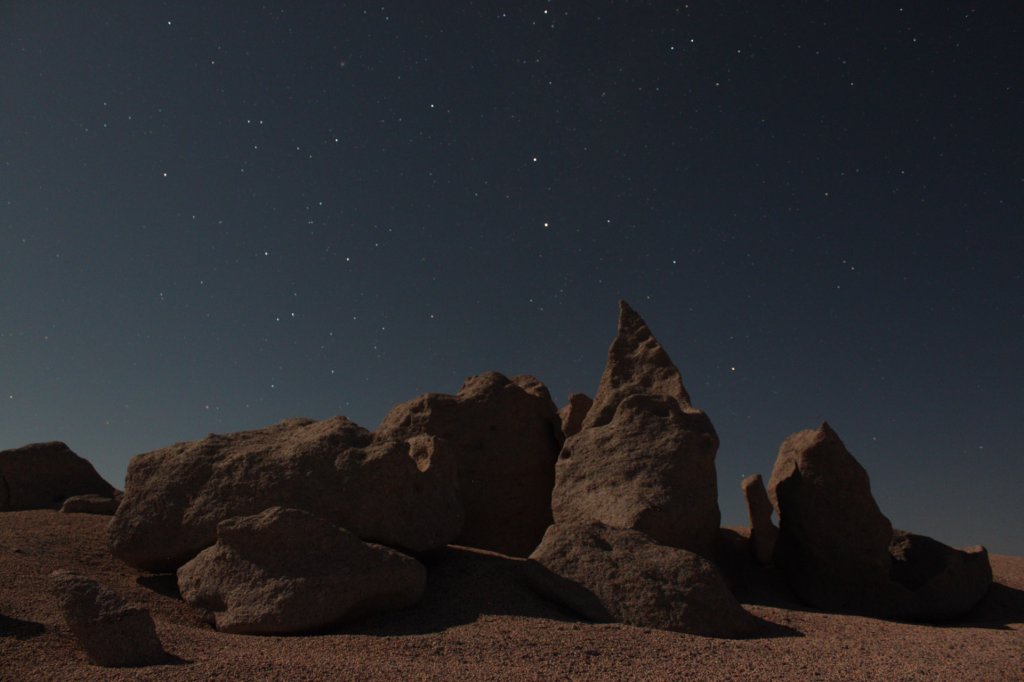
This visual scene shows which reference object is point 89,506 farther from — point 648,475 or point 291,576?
point 648,475

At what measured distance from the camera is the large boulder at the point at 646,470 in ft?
29.7

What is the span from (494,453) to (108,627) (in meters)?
6.05

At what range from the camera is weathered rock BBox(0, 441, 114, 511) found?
1191 centimetres

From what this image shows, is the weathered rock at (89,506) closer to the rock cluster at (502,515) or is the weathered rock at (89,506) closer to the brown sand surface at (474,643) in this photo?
the rock cluster at (502,515)

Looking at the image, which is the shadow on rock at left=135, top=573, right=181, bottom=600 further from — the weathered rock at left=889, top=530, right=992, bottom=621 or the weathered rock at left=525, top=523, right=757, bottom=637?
the weathered rock at left=889, top=530, right=992, bottom=621

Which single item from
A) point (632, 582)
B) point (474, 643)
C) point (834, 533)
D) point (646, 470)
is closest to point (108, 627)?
point (474, 643)

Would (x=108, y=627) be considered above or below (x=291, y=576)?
below

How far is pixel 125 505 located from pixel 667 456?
20.6ft

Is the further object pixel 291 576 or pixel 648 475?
pixel 648 475

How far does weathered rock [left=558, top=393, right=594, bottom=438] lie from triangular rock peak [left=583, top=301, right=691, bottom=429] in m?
1.20

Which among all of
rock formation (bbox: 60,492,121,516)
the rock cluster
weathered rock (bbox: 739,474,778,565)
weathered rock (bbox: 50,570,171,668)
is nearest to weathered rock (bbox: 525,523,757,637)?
the rock cluster

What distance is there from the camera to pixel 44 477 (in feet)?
40.2

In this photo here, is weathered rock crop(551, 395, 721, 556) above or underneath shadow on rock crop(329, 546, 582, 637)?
above

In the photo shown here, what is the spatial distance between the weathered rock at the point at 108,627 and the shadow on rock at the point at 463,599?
163 centimetres
